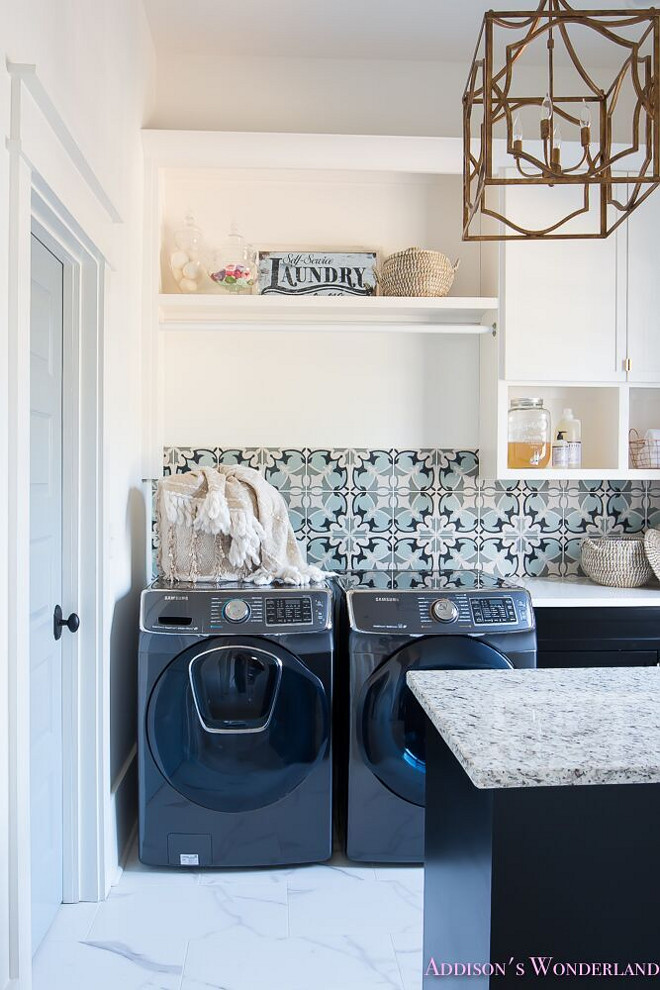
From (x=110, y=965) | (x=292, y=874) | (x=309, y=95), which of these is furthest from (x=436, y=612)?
(x=309, y=95)

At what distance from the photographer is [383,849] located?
8.20ft

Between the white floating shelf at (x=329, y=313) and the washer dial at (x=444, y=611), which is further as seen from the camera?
the white floating shelf at (x=329, y=313)

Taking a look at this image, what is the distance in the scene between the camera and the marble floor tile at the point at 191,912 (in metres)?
2.16

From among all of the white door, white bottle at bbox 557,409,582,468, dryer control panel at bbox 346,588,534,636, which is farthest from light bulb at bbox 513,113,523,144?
white bottle at bbox 557,409,582,468

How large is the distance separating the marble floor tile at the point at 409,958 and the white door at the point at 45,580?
0.93 metres

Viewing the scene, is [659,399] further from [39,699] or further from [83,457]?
[39,699]

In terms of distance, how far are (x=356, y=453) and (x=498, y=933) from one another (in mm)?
2266

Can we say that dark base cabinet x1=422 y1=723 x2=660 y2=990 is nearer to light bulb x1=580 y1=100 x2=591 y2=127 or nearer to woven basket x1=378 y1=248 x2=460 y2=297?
light bulb x1=580 y1=100 x2=591 y2=127

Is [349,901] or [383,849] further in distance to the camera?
[383,849]

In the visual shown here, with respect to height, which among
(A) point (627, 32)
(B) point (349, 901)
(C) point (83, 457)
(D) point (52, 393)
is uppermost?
(A) point (627, 32)

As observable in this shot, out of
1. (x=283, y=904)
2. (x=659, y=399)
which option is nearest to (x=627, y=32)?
(x=659, y=399)

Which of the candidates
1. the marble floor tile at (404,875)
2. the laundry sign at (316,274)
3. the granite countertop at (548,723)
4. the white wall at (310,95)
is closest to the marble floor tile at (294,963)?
the marble floor tile at (404,875)

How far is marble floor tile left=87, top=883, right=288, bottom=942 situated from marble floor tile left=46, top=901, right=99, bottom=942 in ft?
0.07

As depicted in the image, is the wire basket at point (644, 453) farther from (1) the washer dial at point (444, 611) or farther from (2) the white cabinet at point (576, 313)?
(1) the washer dial at point (444, 611)
